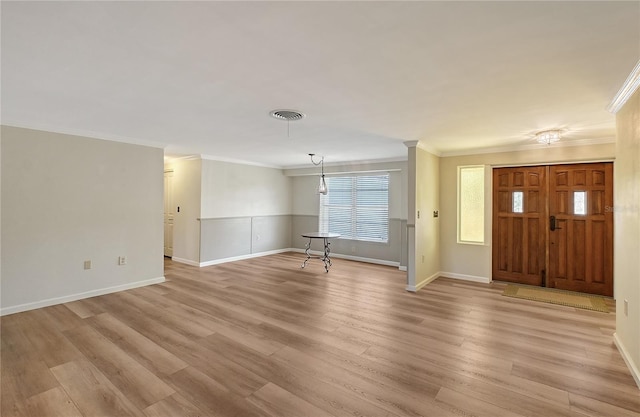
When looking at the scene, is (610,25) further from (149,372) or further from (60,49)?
(149,372)

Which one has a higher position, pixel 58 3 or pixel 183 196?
pixel 58 3

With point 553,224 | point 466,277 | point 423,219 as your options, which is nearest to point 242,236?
point 423,219

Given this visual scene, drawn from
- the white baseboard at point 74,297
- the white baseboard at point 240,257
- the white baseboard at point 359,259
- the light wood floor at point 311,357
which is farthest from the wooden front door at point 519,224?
the white baseboard at point 74,297

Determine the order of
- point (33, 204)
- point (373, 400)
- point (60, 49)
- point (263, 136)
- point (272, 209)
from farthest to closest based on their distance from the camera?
point (272, 209) → point (263, 136) → point (33, 204) → point (373, 400) → point (60, 49)

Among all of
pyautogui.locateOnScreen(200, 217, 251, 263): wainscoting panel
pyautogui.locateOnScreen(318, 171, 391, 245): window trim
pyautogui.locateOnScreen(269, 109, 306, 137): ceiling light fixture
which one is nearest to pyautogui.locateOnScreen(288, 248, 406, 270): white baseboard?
pyautogui.locateOnScreen(318, 171, 391, 245): window trim

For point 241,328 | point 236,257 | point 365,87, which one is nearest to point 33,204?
point 241,328

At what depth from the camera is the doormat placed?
159 inches

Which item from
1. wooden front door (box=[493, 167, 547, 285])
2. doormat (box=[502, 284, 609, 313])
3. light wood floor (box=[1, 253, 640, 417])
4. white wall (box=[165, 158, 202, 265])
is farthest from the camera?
white wall (box=[165, 158, 202, 265])

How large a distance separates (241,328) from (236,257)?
3.96 m

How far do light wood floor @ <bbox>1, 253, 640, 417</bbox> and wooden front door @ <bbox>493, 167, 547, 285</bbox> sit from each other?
3.76 feet

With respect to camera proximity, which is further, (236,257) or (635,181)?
(236,257)

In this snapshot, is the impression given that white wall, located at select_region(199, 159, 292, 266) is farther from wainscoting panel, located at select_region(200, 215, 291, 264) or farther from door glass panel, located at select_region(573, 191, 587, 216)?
door glass panel, located at select_region(573, 191, 587, 216)

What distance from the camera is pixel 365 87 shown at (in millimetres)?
2488

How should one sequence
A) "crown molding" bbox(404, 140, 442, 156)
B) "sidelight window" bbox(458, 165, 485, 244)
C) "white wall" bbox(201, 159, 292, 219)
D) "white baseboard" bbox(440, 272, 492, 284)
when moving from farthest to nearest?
"white wall" bbox(201, 159, 292, 219)
"sidelight window" bbox(458, 165, 485, 244)
"white baseboard" bbox(440, 272, 492, 284)
"crown molding" bbox(404, 140, 442, 156)
